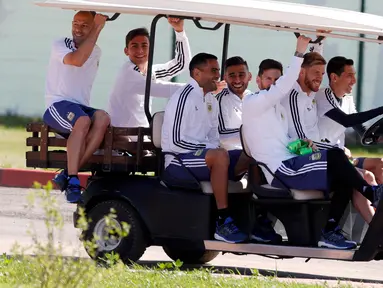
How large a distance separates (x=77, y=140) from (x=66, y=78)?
50 cm

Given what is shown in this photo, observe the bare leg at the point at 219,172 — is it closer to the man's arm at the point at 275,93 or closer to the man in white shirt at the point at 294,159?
the man in white shirt at the point at 294,159

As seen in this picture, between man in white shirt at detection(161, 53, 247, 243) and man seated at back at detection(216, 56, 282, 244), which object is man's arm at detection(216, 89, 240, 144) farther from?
man in white shirt at detection(161, 53, 247, 243)

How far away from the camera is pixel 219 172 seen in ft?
27.1

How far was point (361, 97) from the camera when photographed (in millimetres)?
14898

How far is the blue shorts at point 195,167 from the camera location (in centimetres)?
834

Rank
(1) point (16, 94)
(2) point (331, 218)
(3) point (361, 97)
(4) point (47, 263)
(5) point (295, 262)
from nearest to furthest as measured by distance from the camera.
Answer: (4) point (47, 263) < (2) point (331, 218) < (5) point (295, 262) < (3) point (361, 97) < (1) point (16, 94)

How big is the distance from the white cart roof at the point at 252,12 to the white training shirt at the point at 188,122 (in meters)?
0.51

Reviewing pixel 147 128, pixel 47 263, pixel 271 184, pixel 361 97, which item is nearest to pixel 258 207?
pixel 271 184

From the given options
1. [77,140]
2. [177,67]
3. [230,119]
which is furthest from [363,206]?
[177,67]

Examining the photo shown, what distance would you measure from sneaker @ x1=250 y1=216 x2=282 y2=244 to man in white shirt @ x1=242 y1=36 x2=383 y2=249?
1.07 ft

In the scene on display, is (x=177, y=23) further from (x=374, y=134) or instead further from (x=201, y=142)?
(x=374, y=134)

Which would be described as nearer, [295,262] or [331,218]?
[331,218]

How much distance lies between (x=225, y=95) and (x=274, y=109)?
0.76 metres

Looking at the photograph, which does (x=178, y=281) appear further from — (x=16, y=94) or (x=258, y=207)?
(x=16, y=94)
